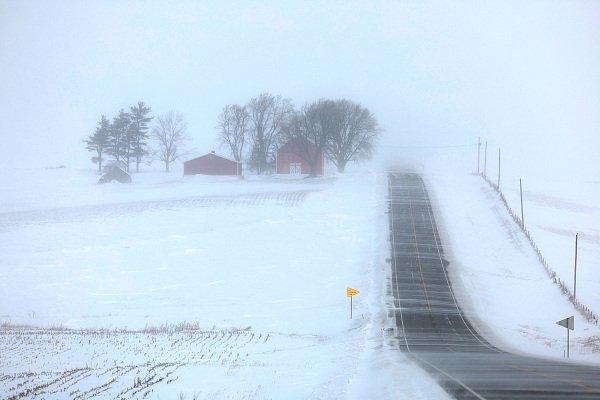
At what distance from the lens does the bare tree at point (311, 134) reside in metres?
100

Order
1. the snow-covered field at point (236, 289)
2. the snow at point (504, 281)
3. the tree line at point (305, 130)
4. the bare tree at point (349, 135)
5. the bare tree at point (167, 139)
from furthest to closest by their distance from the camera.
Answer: the bare tree at point (167, 139)
the bare tree at point (349, 135)
the tree line at point (305, 130)
the snow at point (504, 281)
the snow-covered field at point (236, 289)

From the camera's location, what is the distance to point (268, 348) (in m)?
29.3

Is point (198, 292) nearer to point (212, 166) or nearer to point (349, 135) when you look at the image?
point (212, 166)

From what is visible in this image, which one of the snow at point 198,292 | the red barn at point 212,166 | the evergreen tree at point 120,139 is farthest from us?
the evergreen tree at point 120,139

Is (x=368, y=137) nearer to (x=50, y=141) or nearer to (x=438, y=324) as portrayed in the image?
(x=438, y=324)

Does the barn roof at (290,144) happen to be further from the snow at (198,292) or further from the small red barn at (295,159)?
the snow at (198,292)

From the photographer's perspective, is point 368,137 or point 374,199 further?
point 368,137

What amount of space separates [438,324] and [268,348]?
1236 centimetres

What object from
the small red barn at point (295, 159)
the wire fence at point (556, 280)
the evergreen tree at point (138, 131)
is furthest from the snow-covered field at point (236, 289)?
the evergreen tree at point (138, 131)

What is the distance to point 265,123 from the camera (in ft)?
365

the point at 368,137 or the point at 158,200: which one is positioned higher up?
the point at 368,137

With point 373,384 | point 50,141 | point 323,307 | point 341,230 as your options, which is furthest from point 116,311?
point 50,141

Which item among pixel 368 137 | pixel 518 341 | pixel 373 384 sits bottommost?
pixel 518 341

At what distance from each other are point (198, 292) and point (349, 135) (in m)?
66.2
